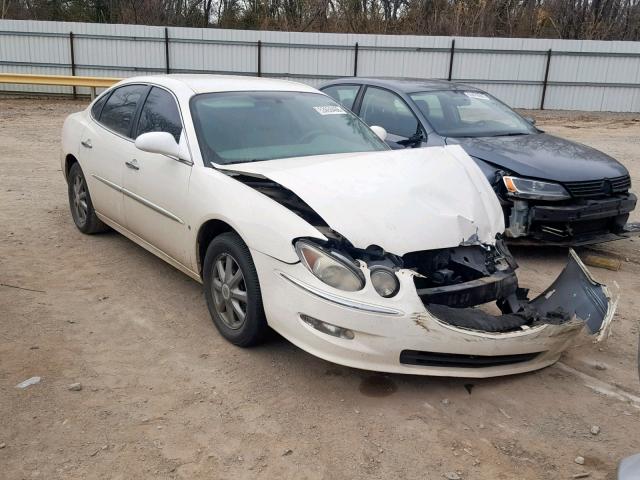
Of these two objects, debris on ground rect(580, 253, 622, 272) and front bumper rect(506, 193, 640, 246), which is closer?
front bumper rect(506, 193, 640, 246)

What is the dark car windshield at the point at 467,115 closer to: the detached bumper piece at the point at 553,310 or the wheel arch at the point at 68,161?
the detached bumper piece at the point at 553,310

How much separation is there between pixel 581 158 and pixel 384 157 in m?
2.76

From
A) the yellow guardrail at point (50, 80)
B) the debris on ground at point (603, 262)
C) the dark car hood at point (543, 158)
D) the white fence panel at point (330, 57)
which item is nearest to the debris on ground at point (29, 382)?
the dark car hood at point (543, 158)

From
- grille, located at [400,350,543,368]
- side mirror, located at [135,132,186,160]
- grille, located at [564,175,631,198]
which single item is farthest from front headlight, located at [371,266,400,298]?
grille, located at [564,175,631,198]

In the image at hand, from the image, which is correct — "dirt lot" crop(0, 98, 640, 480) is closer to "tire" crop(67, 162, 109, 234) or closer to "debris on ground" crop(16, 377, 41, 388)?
"debris on ground" crop(16, 377, 41, 388)

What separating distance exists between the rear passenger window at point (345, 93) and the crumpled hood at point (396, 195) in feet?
10.6

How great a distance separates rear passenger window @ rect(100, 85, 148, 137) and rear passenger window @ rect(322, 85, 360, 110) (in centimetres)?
270

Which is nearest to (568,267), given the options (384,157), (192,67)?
(384,157)

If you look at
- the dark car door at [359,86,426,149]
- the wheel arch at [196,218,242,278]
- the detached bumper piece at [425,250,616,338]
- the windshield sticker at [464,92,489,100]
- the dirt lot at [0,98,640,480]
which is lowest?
the dirt lot at [0,98,640,480]

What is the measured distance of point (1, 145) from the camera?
11078 mm

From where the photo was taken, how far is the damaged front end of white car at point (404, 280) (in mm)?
3127

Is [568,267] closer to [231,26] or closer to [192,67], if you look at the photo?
[192,67]

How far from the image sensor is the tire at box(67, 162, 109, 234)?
577 cm

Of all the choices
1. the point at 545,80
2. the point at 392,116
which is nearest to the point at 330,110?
the point at 392,116
